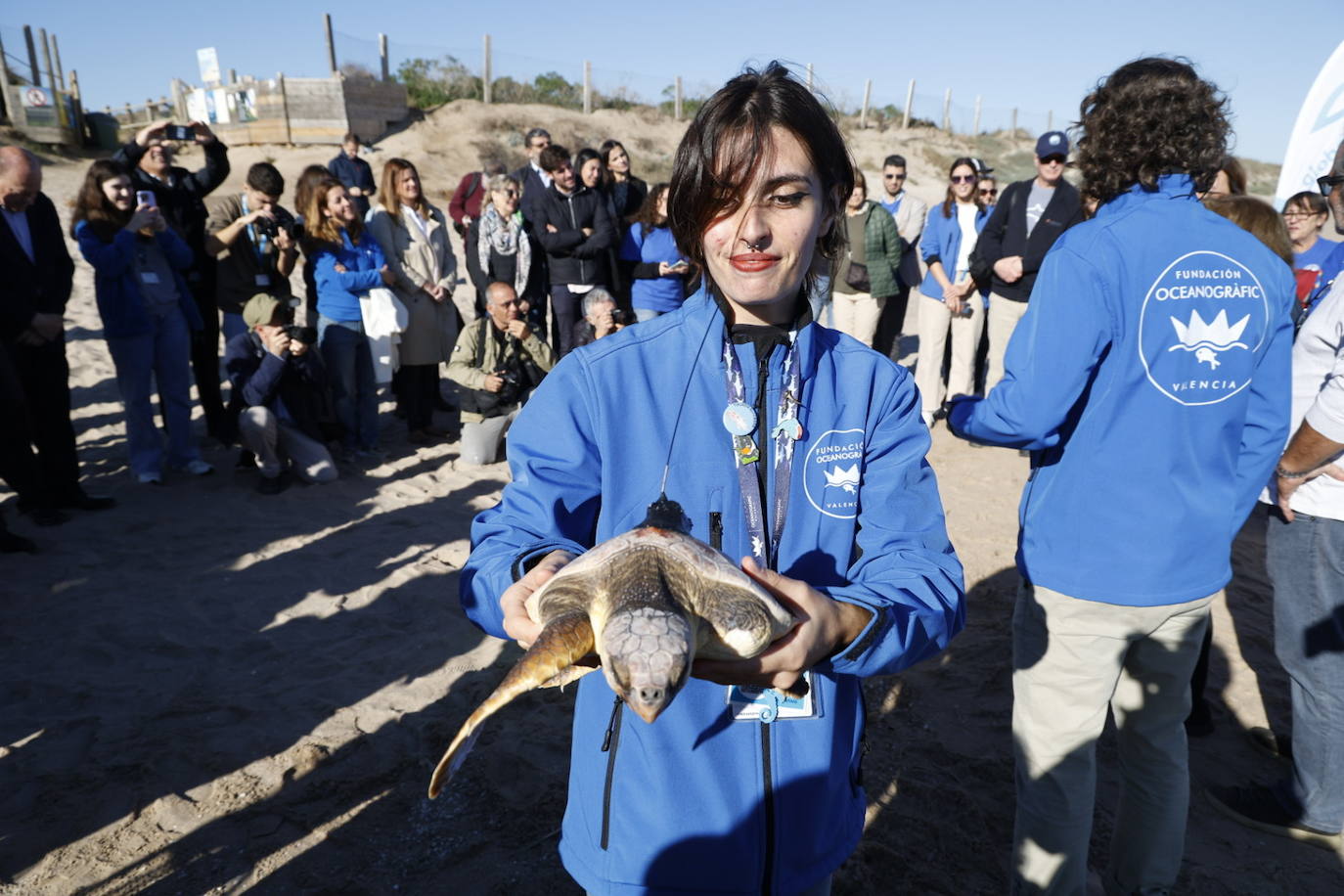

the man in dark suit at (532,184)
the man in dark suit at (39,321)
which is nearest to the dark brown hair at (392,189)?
the man in dark suit at (532,184)

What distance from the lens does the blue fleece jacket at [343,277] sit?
671cm

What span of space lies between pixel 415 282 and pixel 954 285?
5.11 meters

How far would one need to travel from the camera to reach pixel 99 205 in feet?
18.6

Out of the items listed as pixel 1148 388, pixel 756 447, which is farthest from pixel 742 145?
pixel 1148 388

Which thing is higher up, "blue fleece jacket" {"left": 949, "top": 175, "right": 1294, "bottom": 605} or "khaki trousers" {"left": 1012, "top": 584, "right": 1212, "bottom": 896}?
"blue fleece jacket" {"left": 949, "top": 175, "right": 1294, "bottom": 605}

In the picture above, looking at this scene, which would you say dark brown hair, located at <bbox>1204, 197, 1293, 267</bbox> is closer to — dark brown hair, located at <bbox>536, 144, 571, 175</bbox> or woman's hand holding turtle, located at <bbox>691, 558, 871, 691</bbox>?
woman's hand holding turtle, located at <bbox>691, 558, 871, 691</bbox>

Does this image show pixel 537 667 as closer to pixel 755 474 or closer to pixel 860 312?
pixel 755 474

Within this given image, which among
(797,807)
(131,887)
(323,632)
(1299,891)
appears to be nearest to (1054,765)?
(797,807)

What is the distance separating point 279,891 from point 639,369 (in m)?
2.44

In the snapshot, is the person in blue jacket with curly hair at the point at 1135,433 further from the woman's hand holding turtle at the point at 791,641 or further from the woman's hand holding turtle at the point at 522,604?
the woman's hand holding turtle at the point at 522,604


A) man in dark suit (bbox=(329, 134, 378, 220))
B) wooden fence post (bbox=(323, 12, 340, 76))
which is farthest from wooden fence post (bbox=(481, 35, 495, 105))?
man in dark suit (bbox=(329, 134, 378, 220))

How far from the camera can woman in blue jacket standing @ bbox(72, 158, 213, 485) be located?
18.5 feet

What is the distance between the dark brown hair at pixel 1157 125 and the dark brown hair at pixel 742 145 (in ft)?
3.76

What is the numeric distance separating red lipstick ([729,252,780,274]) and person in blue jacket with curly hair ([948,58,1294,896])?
3.52 ft
